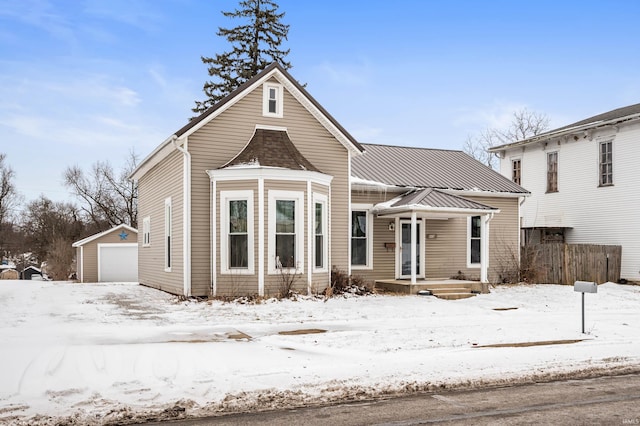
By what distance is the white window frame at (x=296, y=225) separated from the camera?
1581cm

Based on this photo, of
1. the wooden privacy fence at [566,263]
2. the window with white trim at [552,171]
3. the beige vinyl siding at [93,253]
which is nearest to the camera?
the wooden privacy fence at [566,263]

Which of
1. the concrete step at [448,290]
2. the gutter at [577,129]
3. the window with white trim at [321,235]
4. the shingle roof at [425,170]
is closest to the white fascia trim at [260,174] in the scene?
the window with white trim at [321,235]

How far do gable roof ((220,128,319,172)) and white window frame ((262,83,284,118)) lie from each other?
0.50 m

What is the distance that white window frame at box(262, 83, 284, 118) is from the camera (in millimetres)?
17312

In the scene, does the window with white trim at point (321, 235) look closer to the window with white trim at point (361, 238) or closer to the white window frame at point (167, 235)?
the window with white trim at point (361, 238)

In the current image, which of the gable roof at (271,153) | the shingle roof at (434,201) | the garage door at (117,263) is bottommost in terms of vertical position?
the garage door at (117,263)

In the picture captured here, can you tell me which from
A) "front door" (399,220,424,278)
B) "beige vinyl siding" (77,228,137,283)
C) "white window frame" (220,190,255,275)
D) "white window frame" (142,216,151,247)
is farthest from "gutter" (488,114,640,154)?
"beige vinyl siding" (77,228,137,283)

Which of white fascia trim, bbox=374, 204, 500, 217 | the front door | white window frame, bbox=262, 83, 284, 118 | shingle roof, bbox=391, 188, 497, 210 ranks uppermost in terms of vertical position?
white window frame, bbox=262, 83, 284, 118

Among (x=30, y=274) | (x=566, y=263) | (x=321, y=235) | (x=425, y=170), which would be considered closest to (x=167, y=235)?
(x=321, y=235)

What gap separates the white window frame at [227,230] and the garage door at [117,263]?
2012 centimetres

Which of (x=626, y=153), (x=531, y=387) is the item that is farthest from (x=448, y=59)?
(x=531, y=387)

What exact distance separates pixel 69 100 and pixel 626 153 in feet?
70.0

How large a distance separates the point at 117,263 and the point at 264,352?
91.1 feet

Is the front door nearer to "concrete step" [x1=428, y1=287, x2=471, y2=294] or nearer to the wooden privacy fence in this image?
"concrete step" [x1=428, y1=287, x2=471, y2=294]
